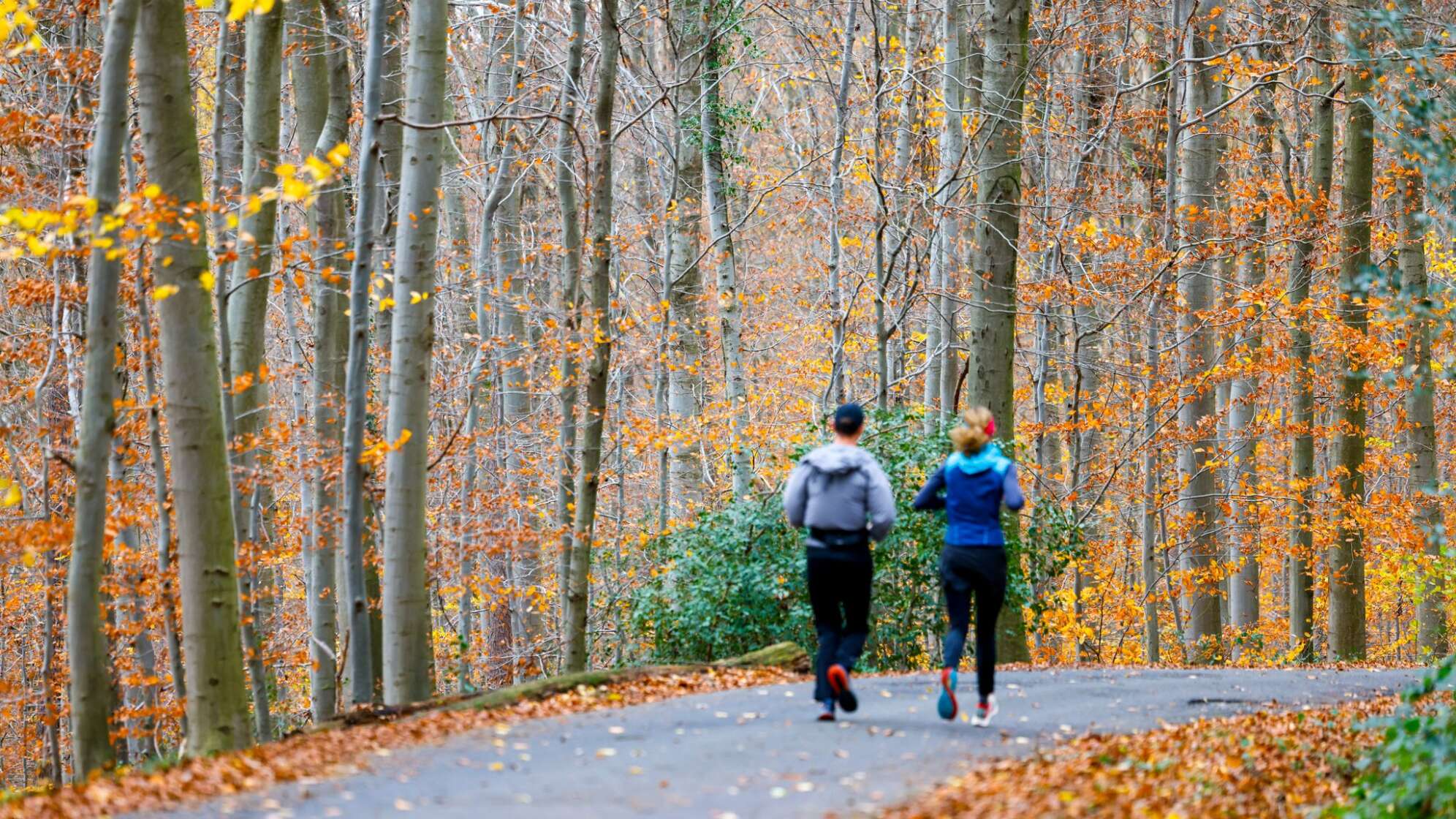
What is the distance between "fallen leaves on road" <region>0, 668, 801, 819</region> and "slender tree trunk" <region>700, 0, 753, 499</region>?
18.8 ft

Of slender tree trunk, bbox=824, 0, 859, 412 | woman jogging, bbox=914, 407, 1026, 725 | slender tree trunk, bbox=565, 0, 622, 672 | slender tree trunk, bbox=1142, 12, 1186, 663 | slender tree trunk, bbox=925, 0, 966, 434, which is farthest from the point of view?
slender tree trunk, bbox=1142, 12, 1186, 663

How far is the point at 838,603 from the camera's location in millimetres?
7777

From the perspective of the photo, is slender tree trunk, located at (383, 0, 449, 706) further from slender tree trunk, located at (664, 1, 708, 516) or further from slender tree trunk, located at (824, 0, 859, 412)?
slender tree trunk, located at (664, 1, 708, 516)

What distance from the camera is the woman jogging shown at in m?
7.84

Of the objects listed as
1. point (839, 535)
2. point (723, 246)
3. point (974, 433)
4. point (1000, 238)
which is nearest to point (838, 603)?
point (839, 535)

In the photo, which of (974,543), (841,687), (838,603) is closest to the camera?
(841,687)

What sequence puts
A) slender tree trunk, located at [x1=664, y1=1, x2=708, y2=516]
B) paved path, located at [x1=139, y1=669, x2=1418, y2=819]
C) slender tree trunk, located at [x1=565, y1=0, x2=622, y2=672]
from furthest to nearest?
slender tree trunk, located at [x1=664, y1=1, x2=708, y2=516], slender tree trunk, located at [x1=565, y1=0, x2=622, y2=672], paved path, located at [x1=139, y1=669, x2=1418, y2=819]

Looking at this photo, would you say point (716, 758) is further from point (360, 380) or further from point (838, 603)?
point (360, 380)

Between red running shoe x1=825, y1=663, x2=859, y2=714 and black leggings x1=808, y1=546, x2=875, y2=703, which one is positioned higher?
black leggings x1=808, y1=546, x2=875, y2=703

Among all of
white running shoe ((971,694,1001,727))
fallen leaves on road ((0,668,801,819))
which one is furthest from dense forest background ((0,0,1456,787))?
white running shoe ((971,694,1001,727))

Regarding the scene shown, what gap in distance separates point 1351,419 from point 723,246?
918 cm

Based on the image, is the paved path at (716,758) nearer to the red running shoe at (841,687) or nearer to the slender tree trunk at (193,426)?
the red running shoe at (841,687)

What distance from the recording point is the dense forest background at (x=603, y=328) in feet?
28.9

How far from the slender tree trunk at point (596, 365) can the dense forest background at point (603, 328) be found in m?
0.06
